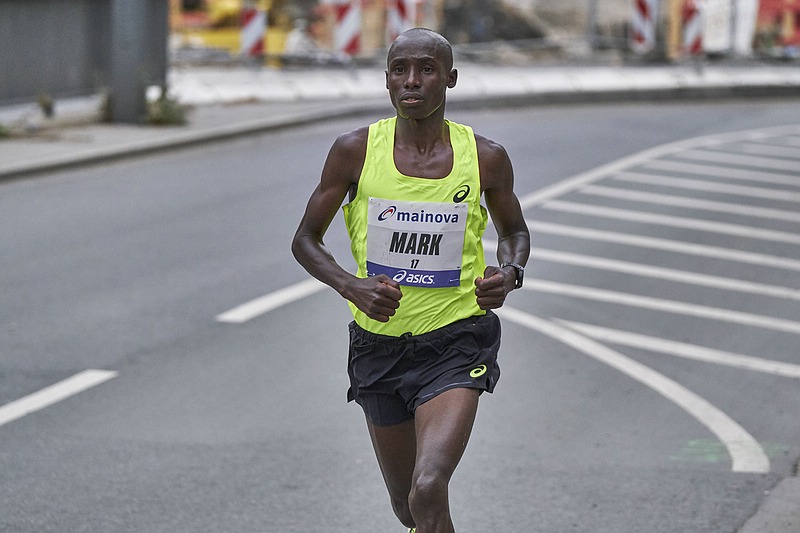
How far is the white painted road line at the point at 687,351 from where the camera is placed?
8.72 m

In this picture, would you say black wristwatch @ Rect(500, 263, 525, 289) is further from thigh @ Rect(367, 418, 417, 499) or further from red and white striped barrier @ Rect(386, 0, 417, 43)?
red and white striped barrier @ Rect(386, 0, 417, 43)

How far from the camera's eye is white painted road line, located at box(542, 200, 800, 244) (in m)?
13.4

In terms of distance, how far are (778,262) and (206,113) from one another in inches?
426

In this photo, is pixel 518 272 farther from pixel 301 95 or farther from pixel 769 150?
pixel 301 95

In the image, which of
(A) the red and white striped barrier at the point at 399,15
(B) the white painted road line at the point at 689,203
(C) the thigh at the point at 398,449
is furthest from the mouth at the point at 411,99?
(A) the red and white striped barrier at the point at 399,15

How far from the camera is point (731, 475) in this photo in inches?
262

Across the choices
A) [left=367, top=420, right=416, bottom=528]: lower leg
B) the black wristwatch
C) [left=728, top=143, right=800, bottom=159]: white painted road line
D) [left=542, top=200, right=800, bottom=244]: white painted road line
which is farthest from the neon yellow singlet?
[left=728, top=143, right=800, bottom=159]: white painted road line

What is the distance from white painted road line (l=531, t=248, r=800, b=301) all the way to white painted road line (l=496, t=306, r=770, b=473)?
6.03ft

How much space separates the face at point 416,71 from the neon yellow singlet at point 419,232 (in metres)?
0.16

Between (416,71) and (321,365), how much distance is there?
4.22 meters

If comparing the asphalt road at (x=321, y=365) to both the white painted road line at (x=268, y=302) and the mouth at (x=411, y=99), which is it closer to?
the white painted road line at (x=268, y=302)

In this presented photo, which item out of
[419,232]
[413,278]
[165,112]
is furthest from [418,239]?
[165,112]

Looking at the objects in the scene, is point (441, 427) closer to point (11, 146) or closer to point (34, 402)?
point (34, 402)

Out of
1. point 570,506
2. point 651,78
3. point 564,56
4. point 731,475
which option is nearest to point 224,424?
point 570,506
